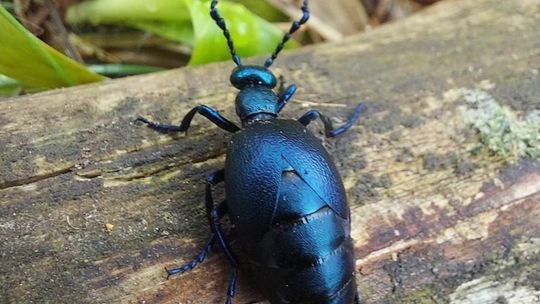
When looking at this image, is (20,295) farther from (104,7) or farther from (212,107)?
(104,7)

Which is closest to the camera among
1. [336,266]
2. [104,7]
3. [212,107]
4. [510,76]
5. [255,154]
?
[336,266]

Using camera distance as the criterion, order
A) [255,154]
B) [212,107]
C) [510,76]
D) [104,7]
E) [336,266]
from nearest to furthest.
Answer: [336,266] < [255,154] < [212,107] < [510,76] < [104,7]

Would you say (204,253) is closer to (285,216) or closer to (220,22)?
(285,216)

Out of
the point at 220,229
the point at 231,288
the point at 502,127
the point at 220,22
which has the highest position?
the point at 220,22

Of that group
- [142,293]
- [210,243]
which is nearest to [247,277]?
[210,243]

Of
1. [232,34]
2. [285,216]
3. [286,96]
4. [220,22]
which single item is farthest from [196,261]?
[232,34]

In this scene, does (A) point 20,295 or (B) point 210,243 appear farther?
(B) point 210,243
